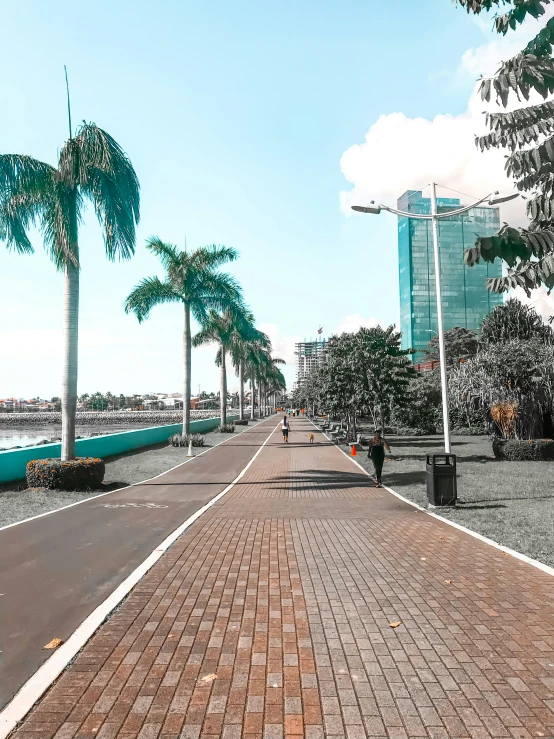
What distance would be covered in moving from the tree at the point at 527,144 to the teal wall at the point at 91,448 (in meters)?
14.5

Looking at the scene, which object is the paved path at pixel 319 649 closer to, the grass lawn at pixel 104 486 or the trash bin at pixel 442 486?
the trash bin at pixel 442 486

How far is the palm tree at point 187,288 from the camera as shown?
3134cm

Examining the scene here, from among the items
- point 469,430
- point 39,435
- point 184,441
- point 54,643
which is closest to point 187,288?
point 184,441

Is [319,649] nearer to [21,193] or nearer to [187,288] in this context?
[21,193]

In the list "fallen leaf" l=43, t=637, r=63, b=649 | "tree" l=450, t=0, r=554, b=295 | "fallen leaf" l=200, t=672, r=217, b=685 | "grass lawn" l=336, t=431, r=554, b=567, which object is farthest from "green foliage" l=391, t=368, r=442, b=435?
"fallen leaf" l=200, t=672, r=217, b=685

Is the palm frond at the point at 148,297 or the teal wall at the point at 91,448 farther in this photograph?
the palm frond at the point at 148,297

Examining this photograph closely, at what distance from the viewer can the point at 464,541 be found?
29.0 feet

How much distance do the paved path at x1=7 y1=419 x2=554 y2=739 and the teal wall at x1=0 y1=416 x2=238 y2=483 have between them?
951cm

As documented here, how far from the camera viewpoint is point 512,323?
1825 inches

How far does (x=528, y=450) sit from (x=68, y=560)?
1872cm

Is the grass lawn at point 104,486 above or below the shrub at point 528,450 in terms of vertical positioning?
below

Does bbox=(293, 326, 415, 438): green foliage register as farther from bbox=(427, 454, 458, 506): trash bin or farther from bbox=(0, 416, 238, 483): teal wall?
bbox=(427, 454, 458, 506): trash bin

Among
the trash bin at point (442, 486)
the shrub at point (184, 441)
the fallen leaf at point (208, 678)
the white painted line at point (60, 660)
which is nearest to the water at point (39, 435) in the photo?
the shrub at point (184, 441)

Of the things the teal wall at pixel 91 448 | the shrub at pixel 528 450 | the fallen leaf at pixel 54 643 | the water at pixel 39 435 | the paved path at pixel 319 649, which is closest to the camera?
the paved path at pixel 319 649
